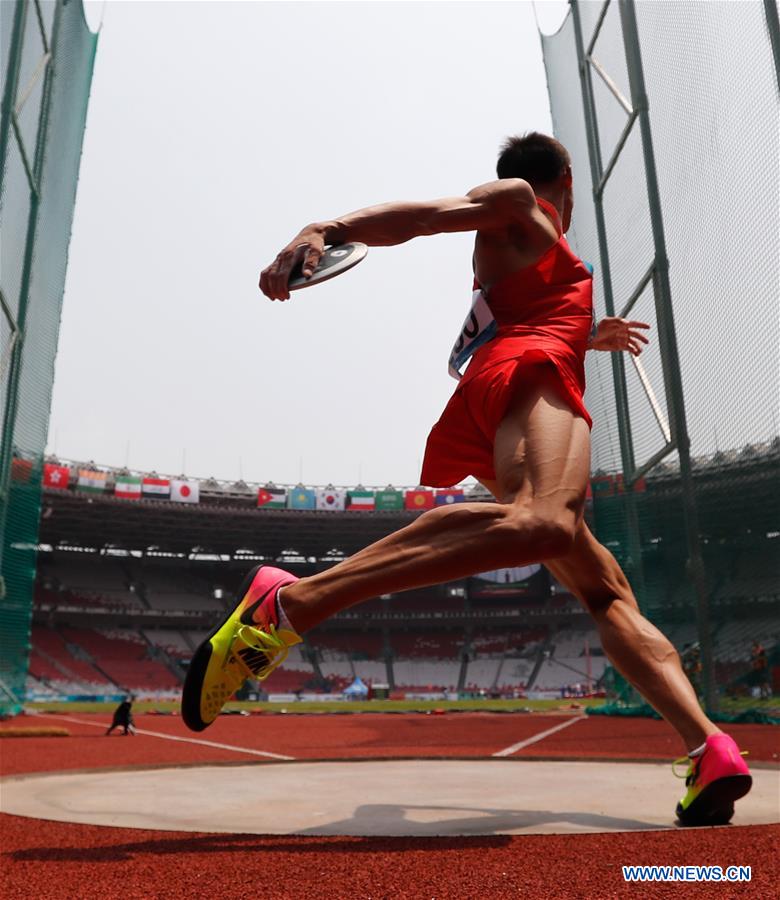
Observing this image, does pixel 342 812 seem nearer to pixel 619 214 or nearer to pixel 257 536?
pixel 619 214

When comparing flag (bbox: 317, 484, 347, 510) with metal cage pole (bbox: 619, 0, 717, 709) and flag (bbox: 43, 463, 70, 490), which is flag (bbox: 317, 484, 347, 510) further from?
metal cage pole (bbox: 619, 0, 717, 709)

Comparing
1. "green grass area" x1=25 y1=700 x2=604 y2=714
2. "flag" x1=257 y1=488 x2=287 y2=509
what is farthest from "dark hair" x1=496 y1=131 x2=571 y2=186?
"flag" x1=257 y1=488 x2=287 y2=509

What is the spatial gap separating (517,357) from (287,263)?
598 mm

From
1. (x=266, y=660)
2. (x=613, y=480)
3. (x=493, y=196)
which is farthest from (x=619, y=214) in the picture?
(x=266, y=660)

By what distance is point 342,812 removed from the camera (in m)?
2.59

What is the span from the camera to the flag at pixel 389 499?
3734 cm

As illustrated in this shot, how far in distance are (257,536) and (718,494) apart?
106ft

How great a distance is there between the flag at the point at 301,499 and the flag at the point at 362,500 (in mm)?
1820

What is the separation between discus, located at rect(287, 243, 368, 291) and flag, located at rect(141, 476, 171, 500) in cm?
3463

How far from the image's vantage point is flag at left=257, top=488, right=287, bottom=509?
1447 inches

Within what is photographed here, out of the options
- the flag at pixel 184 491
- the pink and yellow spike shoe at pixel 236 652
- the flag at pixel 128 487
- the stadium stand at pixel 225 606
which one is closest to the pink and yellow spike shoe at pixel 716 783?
the pink and yellow spike shoe at pixel 236 652

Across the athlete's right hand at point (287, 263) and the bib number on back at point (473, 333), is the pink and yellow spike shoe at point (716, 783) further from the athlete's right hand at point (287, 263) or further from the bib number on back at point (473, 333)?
the athlete's right hand at point (287, 263)

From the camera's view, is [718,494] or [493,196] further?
[718,494]

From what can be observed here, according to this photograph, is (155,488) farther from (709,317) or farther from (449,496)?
(709,317)
